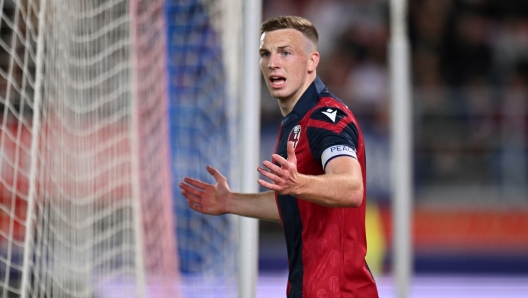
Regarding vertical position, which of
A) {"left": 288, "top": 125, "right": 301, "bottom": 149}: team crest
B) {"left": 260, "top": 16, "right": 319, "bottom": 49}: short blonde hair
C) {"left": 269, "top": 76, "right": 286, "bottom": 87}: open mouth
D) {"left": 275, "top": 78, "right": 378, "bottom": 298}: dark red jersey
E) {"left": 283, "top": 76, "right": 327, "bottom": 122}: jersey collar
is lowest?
{"left": 275, "top": 78, "right": 378, "bottom": 298}: dark red jersey

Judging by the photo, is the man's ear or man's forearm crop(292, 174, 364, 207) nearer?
man's forearm crop(292, 174, 364, 207)

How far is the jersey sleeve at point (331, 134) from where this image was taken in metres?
2.41

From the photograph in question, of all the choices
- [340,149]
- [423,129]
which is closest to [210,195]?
[340,149]

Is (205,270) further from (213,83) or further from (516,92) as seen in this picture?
(516,92)

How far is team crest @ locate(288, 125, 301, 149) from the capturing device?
104 inches

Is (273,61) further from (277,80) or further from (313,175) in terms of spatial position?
(313,175)

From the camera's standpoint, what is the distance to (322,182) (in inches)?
90.8

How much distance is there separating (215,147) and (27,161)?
160 cm

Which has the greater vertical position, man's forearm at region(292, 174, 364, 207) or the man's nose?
the man's nose

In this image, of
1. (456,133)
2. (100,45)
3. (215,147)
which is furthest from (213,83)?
(456,133)

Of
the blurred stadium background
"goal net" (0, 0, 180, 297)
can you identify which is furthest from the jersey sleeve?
the blurred stadium background

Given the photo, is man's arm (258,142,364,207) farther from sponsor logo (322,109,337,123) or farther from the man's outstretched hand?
sponsor logo (322,109,337,123)

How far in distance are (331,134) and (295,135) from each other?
0.70 ft

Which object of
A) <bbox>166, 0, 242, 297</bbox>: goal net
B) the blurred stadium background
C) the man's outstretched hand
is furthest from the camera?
the blurred stadium background
